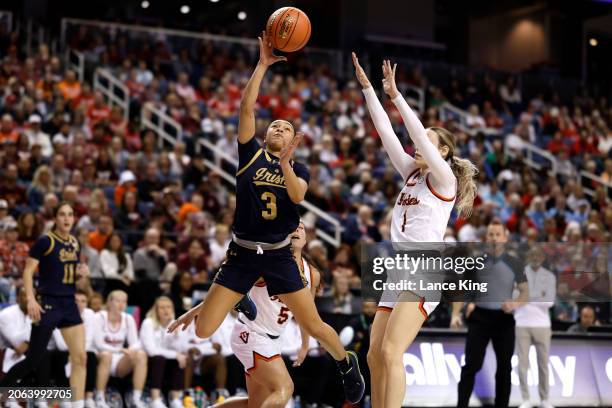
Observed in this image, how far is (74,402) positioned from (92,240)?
12.5ft

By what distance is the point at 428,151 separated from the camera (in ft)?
20.0

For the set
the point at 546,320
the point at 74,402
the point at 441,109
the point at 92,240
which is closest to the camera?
the point at 74,402

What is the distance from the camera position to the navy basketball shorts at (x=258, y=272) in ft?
20.0

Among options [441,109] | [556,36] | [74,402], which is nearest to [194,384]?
[74,402]

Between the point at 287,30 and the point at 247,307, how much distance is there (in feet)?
6.33

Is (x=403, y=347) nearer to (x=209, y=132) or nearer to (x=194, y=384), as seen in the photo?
(x=194, y=384)

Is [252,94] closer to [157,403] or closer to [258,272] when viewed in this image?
[258,272]

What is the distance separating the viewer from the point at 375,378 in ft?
20.4

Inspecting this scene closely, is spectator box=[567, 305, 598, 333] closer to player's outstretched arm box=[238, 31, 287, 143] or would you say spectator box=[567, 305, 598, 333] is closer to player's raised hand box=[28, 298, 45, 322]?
player's raised hand box=[28, 298, 45, 322]

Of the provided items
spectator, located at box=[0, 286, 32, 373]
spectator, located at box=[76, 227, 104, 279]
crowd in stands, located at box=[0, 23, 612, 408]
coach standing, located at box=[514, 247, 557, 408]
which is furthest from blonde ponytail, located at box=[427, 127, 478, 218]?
spectator, located at box=[76, 227, 104, 279]

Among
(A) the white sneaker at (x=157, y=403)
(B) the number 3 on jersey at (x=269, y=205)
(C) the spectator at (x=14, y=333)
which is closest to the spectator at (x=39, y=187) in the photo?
(C) the spectator at (x=14, y=333)

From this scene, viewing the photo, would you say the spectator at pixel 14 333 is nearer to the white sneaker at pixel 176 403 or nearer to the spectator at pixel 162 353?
the spectator at pixel 162 353

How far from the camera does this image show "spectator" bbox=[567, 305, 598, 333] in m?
11.3

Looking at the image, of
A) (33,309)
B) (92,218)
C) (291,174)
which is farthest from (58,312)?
(92,218)
